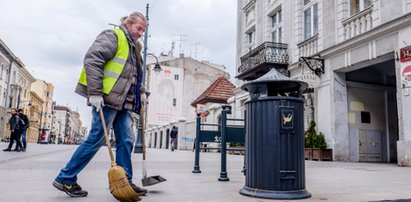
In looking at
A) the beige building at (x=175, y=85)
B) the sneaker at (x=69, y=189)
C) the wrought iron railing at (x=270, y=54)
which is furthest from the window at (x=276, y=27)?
the beige building at (x=175, y=85)

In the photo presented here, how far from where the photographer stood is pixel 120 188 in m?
3.33

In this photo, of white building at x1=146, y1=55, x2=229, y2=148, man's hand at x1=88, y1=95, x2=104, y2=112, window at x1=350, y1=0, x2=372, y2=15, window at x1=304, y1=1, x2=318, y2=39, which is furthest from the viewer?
white building at x1=146, y1=55, x2=229, y2=148

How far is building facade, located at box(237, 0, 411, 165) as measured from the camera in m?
10.7

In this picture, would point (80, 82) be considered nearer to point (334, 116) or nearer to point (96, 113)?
point (96, 113)

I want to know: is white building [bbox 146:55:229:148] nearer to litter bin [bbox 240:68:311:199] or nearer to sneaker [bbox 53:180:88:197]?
litter bin [bbox 240:68:311:199]

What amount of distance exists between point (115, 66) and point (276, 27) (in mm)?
16100

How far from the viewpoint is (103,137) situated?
3.73 meters

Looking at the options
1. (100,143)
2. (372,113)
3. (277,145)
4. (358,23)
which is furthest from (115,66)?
(372,113)

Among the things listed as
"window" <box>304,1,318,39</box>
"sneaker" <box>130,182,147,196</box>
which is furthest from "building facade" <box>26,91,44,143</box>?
"sneaker" <box>130,182,147,196</box>

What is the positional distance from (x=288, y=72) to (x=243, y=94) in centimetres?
560

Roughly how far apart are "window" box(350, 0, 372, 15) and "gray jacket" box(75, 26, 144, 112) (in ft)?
35.9

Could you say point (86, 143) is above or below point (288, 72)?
below

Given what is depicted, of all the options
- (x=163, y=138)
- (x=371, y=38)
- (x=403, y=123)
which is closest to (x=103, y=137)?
(x=403, y=123)

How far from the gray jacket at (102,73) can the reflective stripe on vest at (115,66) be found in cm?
4
